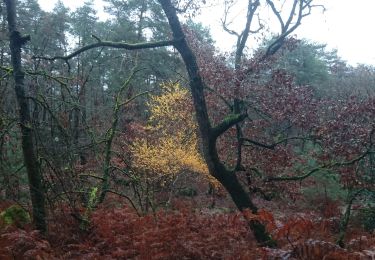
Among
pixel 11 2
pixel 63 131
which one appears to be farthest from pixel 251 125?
pixel 11 2

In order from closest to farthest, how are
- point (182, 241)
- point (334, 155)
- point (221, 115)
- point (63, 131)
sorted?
point (63, 131) → point (182, 241) → point (334, 155) → point (221, 115)

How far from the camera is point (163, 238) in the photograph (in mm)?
7359

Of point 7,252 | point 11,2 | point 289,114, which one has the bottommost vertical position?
point 7,252

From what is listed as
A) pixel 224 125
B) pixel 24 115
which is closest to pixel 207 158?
pixel 224 125

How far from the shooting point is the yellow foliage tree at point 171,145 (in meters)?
19.5

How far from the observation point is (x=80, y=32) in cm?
2903

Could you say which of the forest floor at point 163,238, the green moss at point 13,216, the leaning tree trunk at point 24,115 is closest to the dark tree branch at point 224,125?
the forest floor at point 163,238

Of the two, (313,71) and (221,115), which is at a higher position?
(313,71)

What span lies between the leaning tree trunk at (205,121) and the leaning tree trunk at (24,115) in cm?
254

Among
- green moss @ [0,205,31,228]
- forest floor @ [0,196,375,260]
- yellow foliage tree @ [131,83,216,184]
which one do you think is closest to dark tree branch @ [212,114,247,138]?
forest floor @ [0,196,375,260]

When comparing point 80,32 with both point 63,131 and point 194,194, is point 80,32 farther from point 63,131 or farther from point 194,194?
point 63,131

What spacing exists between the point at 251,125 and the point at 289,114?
163cm

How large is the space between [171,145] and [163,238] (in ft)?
42.1

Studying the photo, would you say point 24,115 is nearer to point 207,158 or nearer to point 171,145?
point 207,158
